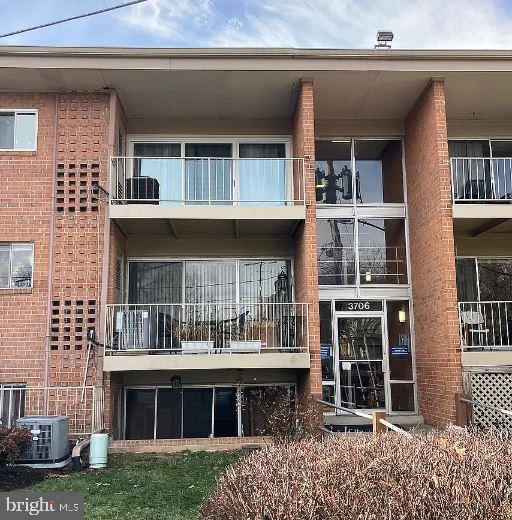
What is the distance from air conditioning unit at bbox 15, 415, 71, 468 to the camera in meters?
9.56

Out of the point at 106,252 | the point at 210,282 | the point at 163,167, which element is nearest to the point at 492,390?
the point at 210,282

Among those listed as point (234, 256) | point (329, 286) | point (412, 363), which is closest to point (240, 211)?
point (234, 256)

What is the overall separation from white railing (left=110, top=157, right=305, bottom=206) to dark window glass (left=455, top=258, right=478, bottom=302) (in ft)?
13.8

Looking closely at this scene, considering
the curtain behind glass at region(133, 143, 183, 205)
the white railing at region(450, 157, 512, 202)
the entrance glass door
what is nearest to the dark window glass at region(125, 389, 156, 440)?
the entrance glass door

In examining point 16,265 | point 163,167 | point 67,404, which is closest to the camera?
point 67,404

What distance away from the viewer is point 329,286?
13.4 meters

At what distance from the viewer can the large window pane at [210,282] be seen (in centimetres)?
1361

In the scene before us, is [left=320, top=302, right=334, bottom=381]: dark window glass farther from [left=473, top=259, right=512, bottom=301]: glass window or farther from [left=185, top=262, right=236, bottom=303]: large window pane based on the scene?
[left=473, top=259, right=512, bottom=301]: glass window

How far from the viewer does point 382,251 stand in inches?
547

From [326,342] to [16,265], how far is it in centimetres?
683

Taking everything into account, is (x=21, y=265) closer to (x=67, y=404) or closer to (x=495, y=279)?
(x=67, y=404)

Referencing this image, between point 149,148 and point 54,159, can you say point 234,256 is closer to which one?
point 149,148

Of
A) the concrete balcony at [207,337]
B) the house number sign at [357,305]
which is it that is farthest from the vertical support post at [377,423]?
the house number sign at [357,305]

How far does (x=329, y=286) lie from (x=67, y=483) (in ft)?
23.1
